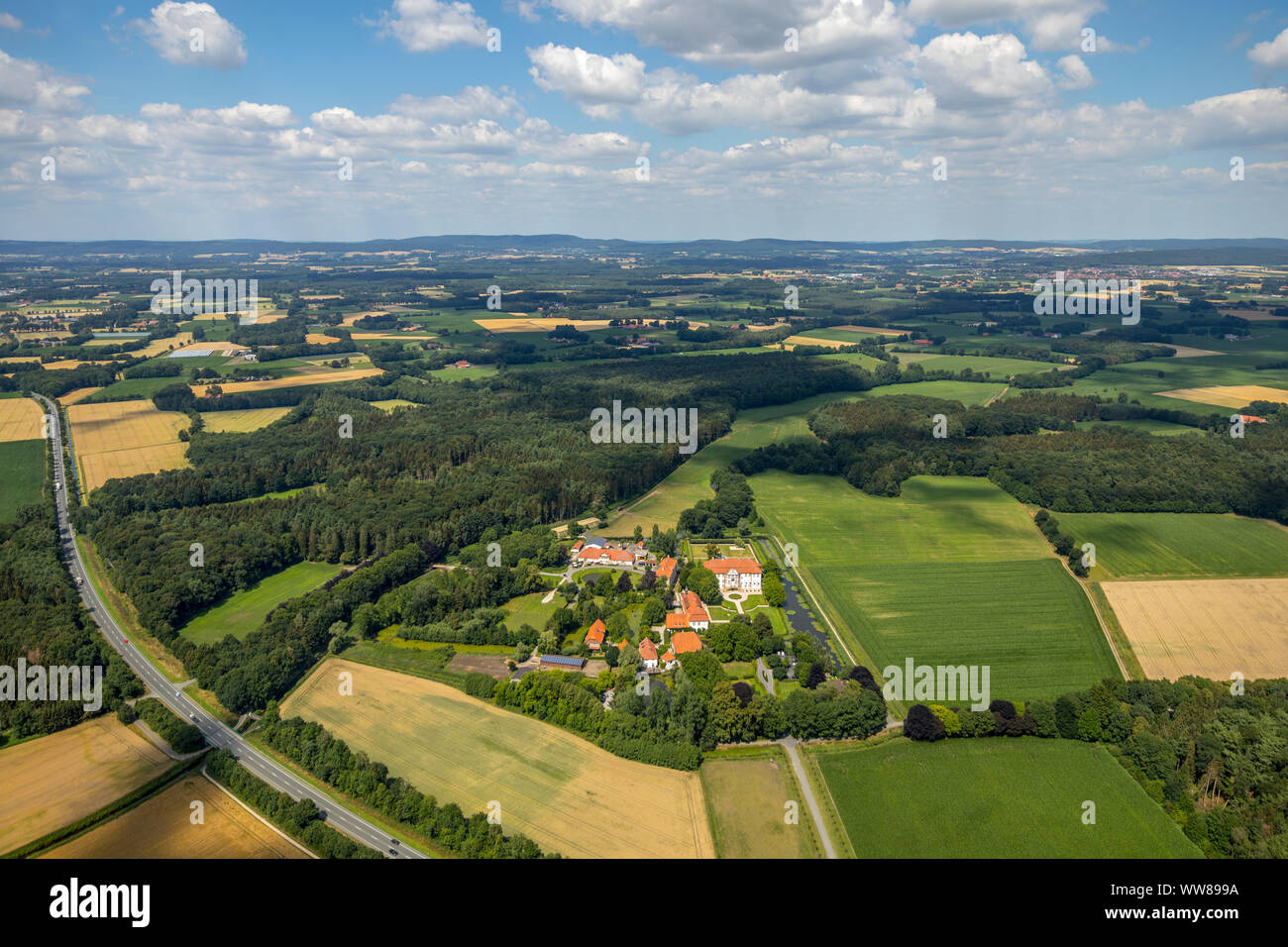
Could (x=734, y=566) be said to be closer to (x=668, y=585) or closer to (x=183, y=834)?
(x=668, y=585)

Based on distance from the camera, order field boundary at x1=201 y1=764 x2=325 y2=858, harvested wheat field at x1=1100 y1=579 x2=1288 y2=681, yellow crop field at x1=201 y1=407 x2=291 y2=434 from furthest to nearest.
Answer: yellow crop field at x1=201 y1=407 x2=291 y2=434
harvested wheat field at x1=1100 y1=579 x2=1288 y2=681
field boundary at x1=201 y1=764 x2=325 y2=858

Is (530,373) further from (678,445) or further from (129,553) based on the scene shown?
(129,553)

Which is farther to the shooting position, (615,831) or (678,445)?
(678,445)

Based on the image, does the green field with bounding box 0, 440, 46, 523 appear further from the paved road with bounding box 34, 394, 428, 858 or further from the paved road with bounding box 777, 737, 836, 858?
the paved road with bounding box 777, 737, 836, 858

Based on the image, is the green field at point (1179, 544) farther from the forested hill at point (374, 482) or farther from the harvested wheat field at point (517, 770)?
the forested hill at point (374, 482)

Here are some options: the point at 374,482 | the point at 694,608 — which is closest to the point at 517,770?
the point at 694,608

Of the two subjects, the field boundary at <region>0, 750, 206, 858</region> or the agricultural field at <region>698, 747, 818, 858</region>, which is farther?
the agricultural field at <region>698, 747, 818, 858</region>

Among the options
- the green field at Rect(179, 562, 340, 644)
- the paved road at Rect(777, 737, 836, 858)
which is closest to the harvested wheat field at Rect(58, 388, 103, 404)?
the green field at Rect(179, 562, 340, 644)

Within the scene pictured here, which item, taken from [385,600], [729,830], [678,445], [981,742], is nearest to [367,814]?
[729,830]
